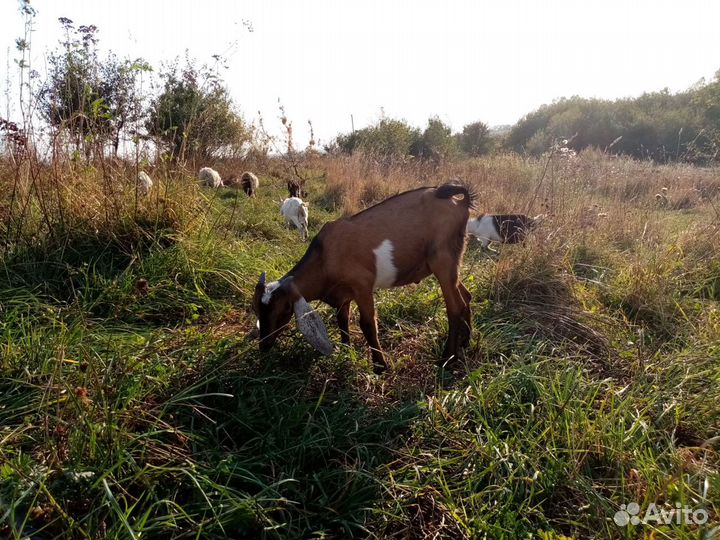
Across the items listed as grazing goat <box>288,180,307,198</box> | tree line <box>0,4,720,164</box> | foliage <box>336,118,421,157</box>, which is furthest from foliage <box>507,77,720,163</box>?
grazing goat <box>288,180,307,198</box>

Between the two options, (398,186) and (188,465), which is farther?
(398,186)

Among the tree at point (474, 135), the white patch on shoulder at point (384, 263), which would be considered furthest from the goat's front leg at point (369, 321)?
the tree at point (474, 135)

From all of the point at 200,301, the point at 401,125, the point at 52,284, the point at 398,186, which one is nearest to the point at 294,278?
the point at 200,301

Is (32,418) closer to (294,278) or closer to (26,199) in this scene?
(294,278)

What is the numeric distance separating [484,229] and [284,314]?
Answer: 4.79 m

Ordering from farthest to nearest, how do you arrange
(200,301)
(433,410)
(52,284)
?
(200,301) < (52,284) < (433,410)

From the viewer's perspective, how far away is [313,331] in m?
3.09

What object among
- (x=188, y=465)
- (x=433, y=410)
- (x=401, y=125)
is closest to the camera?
(x=188, y=465)

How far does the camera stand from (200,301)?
409cm

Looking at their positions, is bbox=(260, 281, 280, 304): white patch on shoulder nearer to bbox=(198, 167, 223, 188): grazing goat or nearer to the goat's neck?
the goat's neck

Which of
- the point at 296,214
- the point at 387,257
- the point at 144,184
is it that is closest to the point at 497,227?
the point at 296,214

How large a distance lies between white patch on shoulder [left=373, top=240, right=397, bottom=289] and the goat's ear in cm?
70

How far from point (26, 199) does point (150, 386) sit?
9.22 ft

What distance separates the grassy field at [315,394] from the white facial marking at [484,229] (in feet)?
5.60
